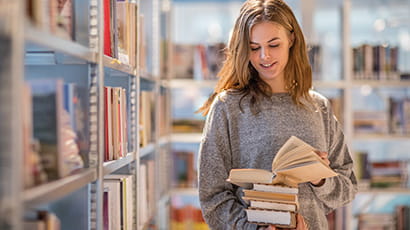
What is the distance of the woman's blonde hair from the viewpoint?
184cm

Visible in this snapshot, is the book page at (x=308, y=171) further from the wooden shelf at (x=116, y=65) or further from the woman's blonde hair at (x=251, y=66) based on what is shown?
the wooden shelf at (x=116, y=65)

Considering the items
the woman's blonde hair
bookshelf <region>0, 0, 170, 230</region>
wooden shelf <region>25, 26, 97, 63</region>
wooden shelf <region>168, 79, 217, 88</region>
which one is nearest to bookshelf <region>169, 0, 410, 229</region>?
wooden shelf <region>168, 79, 217, 88</region>

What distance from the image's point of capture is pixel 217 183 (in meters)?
1.79

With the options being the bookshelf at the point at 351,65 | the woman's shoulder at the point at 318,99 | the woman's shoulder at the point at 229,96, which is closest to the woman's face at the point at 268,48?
the woman's shoulder at the point at 229,96

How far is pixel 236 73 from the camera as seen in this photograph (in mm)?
1896

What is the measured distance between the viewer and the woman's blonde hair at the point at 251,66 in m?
1.84

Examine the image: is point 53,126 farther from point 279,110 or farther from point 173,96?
point 173,96

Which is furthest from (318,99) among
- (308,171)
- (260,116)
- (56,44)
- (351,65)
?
(351,65)

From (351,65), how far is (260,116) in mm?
2061

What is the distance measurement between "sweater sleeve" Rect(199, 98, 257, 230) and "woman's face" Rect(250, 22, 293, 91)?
0.22 meters

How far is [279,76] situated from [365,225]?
87.8 inches

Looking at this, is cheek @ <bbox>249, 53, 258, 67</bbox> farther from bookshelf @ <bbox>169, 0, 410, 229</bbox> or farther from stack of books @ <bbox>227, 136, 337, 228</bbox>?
bookshelf @ <bbox>169, 0, 410, 229</bbox>

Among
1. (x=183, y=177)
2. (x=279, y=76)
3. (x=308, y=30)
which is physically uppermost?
(x=308, y=30)

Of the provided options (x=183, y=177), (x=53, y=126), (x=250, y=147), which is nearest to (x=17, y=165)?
(x=53, y=126)
